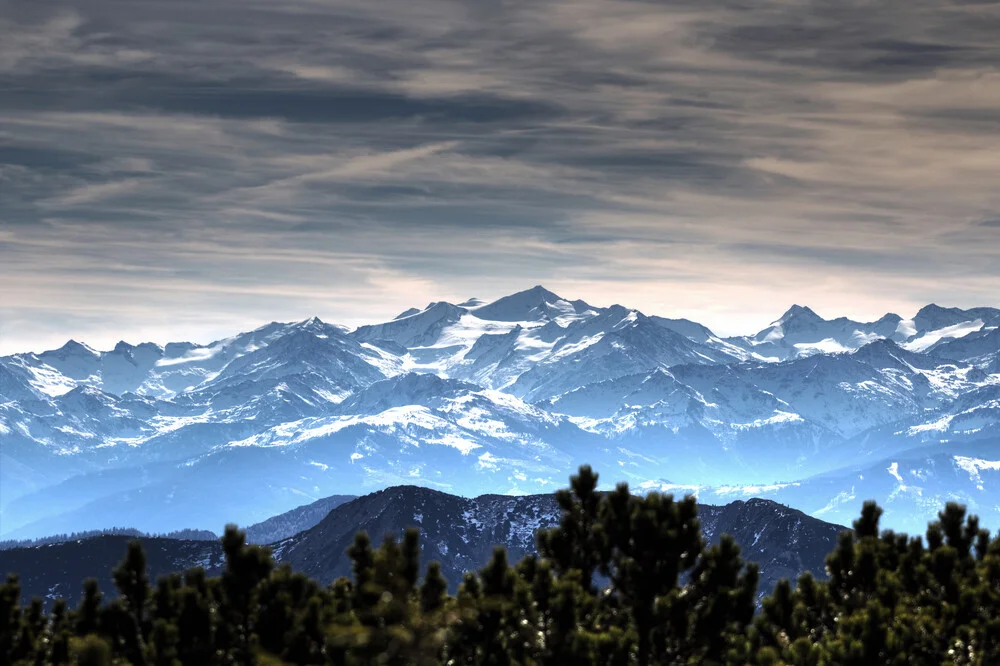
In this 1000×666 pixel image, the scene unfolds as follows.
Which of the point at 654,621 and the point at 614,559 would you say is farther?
the point at 614,559

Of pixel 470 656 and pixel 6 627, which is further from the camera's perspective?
pixel 6 627

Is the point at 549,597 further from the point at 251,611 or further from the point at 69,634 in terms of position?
the point at 69,634

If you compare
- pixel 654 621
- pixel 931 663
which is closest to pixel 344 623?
pixel 654 621

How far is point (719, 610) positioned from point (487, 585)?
11.9m

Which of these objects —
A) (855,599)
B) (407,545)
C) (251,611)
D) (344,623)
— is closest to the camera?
(344,623)

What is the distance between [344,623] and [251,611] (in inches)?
454

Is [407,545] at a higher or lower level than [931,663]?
higher

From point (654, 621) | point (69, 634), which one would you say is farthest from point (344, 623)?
point (69, 634)

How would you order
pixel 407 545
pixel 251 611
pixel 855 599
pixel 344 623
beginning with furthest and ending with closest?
1. pixel 855 599
2. pixel 251 611
3. pixel 407 545
4. pixel 344 623

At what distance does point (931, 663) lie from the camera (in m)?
63.1

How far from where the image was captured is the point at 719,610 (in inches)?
2532

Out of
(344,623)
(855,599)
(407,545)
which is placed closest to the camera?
(344,623)

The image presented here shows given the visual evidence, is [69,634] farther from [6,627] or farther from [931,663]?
[931,663]

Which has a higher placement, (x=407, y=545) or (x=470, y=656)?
(x=407, y=545)
